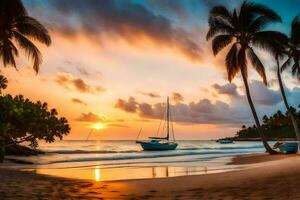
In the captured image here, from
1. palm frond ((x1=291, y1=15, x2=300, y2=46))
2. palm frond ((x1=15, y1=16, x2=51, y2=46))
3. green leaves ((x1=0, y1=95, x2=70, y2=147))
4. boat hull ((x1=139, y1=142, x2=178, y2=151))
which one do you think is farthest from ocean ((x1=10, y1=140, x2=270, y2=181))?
boat hull ((x1=139, y1=142, x2=178, y2=151))

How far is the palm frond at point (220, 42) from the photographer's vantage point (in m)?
35.8

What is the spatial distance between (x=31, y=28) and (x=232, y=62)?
18.1 metres

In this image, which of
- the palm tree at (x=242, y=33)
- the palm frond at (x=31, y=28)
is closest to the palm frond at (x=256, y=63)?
the palm tree at (x=242, y=33)

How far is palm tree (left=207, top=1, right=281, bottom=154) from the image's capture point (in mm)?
34781

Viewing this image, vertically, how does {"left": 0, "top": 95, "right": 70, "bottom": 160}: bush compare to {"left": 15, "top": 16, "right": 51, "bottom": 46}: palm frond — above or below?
below

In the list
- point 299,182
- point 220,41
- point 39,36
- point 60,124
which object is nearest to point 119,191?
point 299,182

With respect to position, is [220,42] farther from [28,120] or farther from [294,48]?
[28,120]

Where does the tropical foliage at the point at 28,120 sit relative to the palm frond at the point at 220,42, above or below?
below

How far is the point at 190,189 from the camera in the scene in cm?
1387

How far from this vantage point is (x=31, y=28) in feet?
84.8

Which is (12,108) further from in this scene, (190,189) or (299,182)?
(299,182)

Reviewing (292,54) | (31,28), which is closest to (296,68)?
(292,54)

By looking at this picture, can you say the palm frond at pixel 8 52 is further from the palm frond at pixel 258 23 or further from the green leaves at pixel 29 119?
the palm frond at pixel 258 23

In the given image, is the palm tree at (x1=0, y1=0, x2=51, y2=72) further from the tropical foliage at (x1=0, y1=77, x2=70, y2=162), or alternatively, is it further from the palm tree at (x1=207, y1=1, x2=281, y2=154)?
the palm tree at (x1=207, y1=1, x2=281, y2=154)
